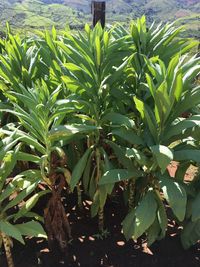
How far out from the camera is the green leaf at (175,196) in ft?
8.83

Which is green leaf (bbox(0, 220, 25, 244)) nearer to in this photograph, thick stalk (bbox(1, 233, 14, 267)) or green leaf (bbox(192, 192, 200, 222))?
thick stalk (bbox(1, 233, 14, 267))

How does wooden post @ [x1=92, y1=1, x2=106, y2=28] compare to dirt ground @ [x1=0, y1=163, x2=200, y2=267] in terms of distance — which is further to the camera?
wooden post @ [x1=92, y1=1, x2=106, y2=28]

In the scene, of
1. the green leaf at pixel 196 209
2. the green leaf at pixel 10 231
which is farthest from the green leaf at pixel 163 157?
the green leaf at pixel 10 231

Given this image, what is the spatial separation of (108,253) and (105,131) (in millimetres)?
1053

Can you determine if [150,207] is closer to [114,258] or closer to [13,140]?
[114,258]

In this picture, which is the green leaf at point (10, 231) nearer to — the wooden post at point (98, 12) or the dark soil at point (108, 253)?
the dark soil at point (108, 253)

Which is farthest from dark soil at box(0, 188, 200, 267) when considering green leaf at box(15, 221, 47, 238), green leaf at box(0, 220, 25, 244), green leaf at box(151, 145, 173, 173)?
green leaf at box(151, 145, 173, 173)

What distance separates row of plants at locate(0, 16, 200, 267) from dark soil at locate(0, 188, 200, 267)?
11 cm

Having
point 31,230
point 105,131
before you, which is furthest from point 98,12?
point 31,230

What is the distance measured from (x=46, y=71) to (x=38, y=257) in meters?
1.73

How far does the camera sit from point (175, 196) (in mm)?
2742

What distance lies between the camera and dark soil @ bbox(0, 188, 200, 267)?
3.26m

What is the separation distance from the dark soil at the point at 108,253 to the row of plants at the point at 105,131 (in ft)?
0.37

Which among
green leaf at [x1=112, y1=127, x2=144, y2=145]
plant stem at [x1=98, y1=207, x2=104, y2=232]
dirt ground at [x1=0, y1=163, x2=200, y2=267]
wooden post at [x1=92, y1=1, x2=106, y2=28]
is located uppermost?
wooden post at [x1=92, y1=1, x2=106, y2=28]
